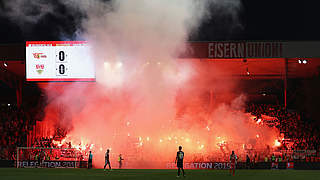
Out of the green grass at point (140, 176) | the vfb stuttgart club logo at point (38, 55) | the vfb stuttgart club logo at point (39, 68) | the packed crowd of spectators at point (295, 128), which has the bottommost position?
the green grass at point (140, 176)

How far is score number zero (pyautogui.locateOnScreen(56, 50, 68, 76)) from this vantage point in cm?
3238

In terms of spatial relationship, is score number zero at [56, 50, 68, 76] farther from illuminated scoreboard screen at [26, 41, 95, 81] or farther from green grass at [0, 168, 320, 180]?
green grass at [0, 168, 320, 180]

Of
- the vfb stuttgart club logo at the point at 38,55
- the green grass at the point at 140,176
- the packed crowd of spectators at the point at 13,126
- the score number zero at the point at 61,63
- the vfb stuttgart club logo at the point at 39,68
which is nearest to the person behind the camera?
the green grass at the point at 140,176

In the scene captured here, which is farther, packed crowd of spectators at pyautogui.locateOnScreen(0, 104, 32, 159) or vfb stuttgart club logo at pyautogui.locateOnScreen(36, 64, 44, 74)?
packed crowd of spectators at pyautogui.locateOnScreen(0, 104, 32, 159)

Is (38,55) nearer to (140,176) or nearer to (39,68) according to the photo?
(39,68)

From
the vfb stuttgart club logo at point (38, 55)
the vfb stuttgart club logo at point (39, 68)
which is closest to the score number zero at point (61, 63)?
the vfb stuttgart club logo at point (38, 55)

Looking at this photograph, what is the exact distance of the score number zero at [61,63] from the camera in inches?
1275

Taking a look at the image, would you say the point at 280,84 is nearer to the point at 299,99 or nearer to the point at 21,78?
the point at 299,99

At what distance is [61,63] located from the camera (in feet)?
107

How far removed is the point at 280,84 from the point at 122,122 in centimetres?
1550

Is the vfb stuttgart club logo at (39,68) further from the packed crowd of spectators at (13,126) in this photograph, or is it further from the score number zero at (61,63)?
the packed crowd of spectators at (13,126)

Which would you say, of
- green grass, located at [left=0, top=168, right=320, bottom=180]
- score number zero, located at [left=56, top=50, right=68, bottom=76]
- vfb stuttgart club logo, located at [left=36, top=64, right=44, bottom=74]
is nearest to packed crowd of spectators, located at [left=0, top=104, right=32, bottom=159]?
vfb stuttgart club logo, located at [left=36, top=64, right=44, bottom=74]

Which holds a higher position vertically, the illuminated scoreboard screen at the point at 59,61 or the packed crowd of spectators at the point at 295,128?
the illuminated scoreboard screen at the point at 59,61

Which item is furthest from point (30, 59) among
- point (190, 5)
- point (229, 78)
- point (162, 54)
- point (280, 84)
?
point (280, 84)
